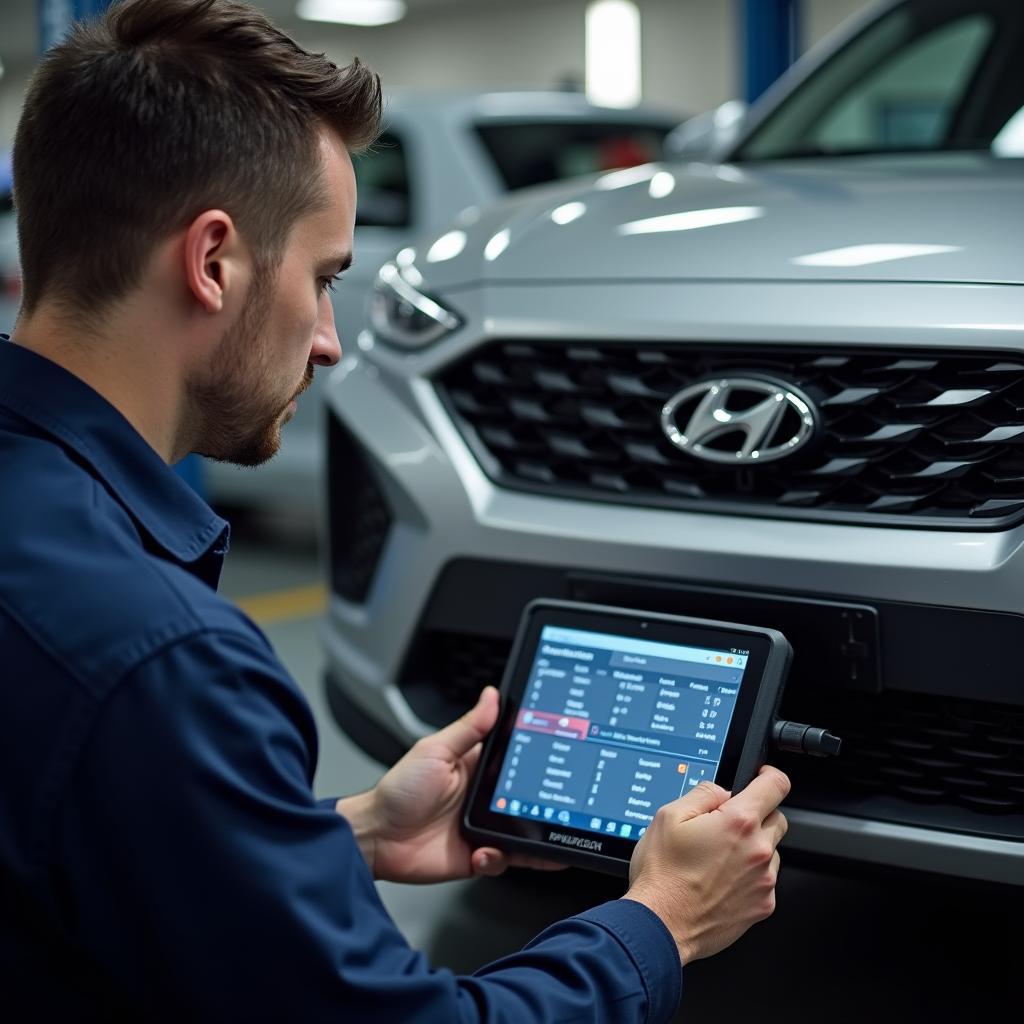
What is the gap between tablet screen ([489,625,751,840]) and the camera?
5.26ft

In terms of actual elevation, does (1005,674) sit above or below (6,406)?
below

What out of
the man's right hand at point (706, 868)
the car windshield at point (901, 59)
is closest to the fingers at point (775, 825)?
the man's right hand at point (706, 868)

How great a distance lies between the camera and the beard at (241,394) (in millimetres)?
1145

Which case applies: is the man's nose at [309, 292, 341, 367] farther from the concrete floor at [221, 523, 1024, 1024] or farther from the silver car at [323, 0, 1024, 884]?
the concrete floor at [221, 523, 1024, 1024]

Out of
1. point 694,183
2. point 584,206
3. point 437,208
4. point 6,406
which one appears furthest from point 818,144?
point 6,406

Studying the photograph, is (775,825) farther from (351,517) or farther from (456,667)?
(351,517)

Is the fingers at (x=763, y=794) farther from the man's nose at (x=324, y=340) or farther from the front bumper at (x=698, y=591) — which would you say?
the man's nose at (x=324, y=340)

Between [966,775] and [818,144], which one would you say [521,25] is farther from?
[966,775]

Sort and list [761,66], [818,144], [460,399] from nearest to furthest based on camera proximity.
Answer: [460,399] → [818,144] → [761,66]

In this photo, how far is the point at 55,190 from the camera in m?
1.09

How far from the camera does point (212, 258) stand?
1.09m

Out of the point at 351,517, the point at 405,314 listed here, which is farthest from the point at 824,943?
the point at 405,314

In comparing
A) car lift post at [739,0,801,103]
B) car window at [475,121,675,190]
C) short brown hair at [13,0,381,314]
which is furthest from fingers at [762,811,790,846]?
car lift post at [739,0,801,103]

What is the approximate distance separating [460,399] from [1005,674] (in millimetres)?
822
